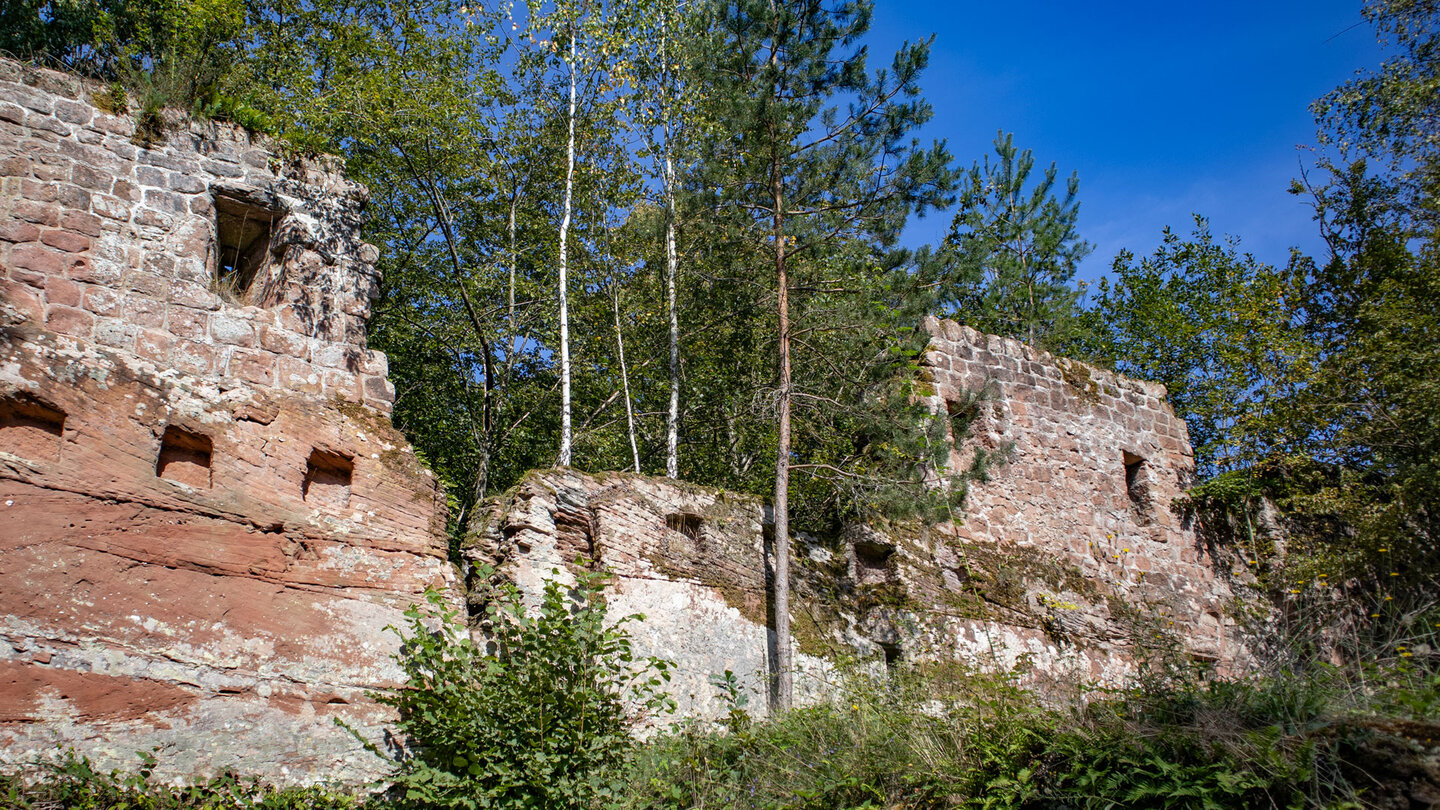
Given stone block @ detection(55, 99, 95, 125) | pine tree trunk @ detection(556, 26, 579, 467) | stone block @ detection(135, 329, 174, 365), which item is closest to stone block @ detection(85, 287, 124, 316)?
stone block @ detection(135, 329, 174, 365)

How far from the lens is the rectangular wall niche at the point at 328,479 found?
22.0ft

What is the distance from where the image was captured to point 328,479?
685 centimetres

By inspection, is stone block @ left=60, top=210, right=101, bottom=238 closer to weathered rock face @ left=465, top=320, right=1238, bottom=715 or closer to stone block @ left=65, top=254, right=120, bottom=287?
stone block @ left=65, top=254, right=120, bottom=287

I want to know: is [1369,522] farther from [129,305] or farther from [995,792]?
[129,305]

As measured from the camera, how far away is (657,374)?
589 inches

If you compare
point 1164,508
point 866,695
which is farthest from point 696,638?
point 1164,508

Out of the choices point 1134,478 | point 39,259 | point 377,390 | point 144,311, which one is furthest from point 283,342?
point 1134,478

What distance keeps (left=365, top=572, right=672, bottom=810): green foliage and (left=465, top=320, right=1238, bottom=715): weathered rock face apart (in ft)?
3.03

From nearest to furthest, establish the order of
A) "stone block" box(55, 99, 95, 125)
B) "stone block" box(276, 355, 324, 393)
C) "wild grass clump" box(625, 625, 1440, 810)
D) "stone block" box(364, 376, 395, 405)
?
"wild grass clump" box(625, 625, 1440, 810)
"stone block" box(55, 99, 95, 125)
"stone block" box(276, 355, 324, 393)
"stone block" box(364, 376, 395, 405)

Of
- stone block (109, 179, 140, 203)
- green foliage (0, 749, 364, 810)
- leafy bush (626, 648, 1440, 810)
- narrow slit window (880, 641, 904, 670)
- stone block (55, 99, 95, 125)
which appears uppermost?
stone block (55, 99, 95, 125)

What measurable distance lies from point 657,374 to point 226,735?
9887 millimetres

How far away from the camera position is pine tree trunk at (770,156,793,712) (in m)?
8.16

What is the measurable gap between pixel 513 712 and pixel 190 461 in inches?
112

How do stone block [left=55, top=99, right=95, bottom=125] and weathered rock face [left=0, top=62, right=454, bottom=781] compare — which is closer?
weathered rock face [left=0, top=62, right=454, bottom=781]
